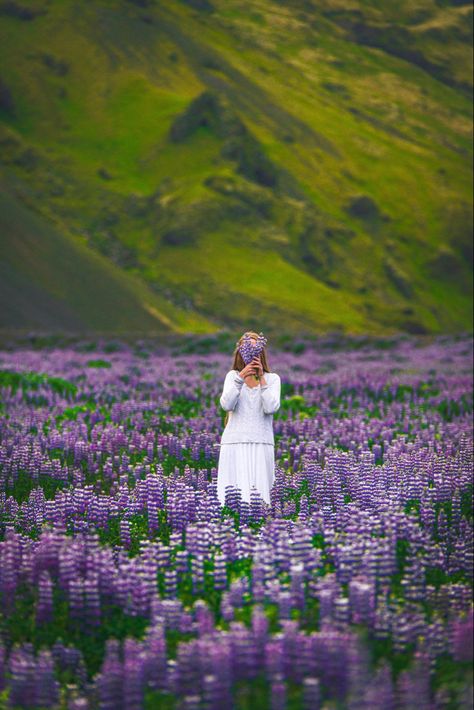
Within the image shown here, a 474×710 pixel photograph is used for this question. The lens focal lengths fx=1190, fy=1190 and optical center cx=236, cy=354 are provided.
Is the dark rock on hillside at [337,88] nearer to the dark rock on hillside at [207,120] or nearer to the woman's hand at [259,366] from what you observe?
the dark rock on hillside at [207,120]

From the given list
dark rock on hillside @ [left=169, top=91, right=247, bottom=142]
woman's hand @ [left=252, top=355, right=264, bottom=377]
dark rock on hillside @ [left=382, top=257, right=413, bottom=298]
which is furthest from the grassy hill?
woman's hand @ [left=252, top=355, right=264, bottom=377]

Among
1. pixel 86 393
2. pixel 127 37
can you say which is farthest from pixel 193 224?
pixel 86 393

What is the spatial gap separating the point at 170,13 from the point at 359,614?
152220 mm

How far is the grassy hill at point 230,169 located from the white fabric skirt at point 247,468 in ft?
167

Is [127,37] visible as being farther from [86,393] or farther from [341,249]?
[86,393]

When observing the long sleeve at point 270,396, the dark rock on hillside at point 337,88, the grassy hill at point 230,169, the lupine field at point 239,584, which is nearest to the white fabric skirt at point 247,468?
the lupine field at point 239,584

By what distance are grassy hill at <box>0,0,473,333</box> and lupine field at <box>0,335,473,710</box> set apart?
50985mm

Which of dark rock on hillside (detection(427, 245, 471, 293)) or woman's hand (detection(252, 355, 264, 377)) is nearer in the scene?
woman's hand (detection(252, 355, 264, 377))

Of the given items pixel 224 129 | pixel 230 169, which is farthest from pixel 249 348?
pixel 224 129

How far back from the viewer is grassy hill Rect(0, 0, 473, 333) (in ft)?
320

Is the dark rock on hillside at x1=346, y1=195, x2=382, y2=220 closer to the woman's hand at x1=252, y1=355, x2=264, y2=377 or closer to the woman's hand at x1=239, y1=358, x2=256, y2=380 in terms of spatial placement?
the woman's hand at x1=252, y1=355, x2=264, y2=377

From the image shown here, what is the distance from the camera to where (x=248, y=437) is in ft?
38.4

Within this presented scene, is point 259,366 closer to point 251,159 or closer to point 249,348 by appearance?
point 249,348

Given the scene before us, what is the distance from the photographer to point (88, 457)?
48.3 ft
